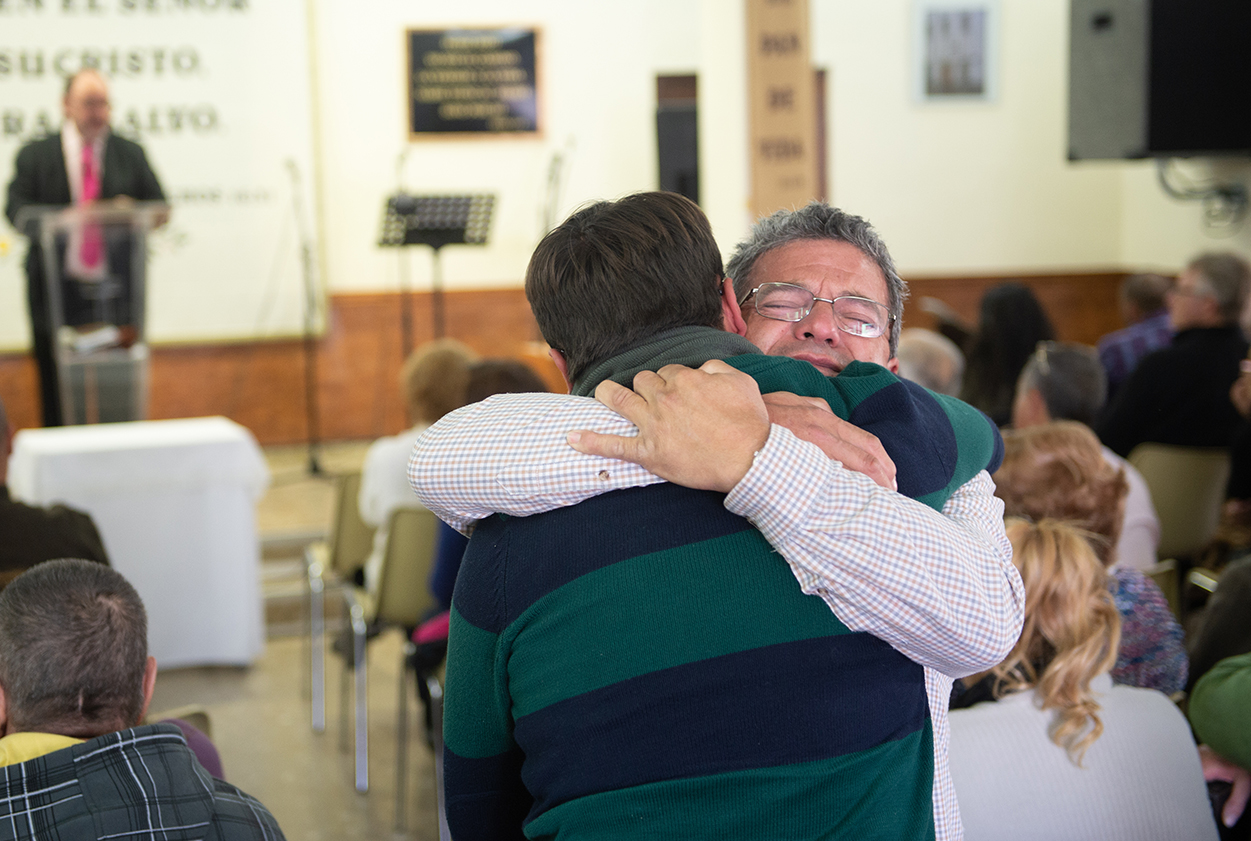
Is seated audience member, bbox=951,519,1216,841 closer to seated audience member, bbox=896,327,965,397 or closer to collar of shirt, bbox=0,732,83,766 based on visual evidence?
collar of shirt, bbox=0,732,83,766

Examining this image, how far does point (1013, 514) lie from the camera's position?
6.89ft

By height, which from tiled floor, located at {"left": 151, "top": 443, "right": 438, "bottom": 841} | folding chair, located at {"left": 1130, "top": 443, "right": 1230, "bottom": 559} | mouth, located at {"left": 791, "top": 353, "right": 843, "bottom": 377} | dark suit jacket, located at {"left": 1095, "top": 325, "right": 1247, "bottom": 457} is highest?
mouth, located at {"left": 791, "top": 353, "right": 843, "bottom": 377}

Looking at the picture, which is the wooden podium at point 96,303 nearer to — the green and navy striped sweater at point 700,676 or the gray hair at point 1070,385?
the gray hair at point 1070,385

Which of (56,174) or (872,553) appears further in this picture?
(56,174)

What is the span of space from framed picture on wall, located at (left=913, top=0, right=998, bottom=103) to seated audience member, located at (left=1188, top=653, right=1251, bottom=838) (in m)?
6.55

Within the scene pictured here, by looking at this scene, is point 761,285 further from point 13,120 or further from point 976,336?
point 13,120

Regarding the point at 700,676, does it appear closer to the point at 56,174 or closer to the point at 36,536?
the point at 36,536

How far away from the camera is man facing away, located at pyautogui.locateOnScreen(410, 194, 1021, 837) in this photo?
942 mm

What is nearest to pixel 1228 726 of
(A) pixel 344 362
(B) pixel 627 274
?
(B) pixel 627 274

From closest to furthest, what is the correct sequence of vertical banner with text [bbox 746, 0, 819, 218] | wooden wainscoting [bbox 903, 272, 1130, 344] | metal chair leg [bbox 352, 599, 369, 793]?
1. vertical banner with text [bbox 746, 0, 819, 218]
2. metal chair leg [bbox 352, 599, 369, 793]
3. wooden wainscoting [bbox 903, 272, 1130, 344]

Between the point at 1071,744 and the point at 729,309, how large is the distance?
2.74 feet

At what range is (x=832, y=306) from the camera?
1343 mm

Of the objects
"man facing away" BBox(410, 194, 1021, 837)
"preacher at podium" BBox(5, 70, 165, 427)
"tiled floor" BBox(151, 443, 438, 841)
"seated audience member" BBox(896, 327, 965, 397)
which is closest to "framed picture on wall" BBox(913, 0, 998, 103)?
"seated audience member" BBox(896, 327, 965, 397)

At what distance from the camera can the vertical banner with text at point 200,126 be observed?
6711 mm
